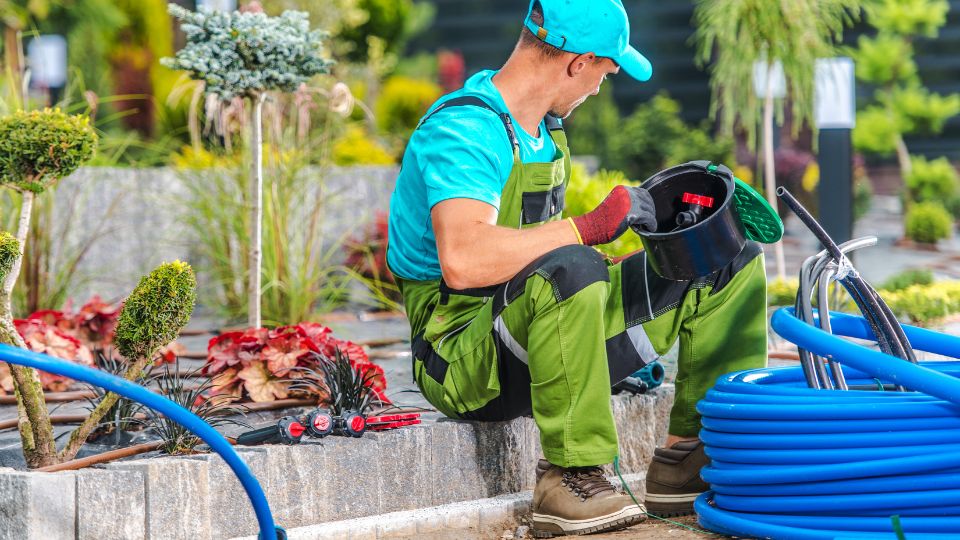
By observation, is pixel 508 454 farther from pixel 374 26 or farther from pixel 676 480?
pixel 374 26

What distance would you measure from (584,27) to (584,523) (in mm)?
1153

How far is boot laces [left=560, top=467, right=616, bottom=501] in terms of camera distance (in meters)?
2.84

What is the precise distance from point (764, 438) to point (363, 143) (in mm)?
5774

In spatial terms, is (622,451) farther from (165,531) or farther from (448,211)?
(165,531)

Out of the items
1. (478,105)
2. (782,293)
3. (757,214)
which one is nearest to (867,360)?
(757,214)

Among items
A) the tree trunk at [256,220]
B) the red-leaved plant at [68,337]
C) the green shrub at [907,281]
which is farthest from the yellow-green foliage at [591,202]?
the red-leaved plant at [68,337]

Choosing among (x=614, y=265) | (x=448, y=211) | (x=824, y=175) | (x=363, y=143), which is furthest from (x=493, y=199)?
(x=363, y=143)

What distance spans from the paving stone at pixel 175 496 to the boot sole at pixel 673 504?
3.76 ft

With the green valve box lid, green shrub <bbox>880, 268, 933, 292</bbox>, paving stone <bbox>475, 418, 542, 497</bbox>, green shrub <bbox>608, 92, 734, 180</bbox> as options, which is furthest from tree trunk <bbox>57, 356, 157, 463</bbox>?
green shrub <bbox>608, 92, 734, 180</bbox>

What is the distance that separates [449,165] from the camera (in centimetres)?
285

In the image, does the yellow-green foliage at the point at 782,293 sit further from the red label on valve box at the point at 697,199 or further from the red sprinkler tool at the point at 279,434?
the red sprinkler tool at the point at 279,434

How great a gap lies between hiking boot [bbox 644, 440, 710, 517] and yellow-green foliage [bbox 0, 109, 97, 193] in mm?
1624

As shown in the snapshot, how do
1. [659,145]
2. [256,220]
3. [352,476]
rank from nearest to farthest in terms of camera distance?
1. [352,476]
2. [256,220]
3. [659,145]

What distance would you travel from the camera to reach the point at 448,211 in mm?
2801
